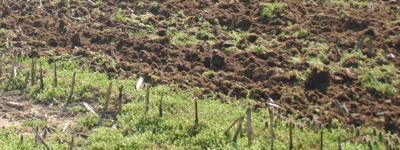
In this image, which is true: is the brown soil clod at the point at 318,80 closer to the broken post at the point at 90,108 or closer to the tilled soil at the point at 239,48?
the tilled soil at the point at 239,48

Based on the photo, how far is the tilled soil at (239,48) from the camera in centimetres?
1018

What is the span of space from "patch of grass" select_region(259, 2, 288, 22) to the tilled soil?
13cm

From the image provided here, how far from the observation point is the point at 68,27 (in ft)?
45.0

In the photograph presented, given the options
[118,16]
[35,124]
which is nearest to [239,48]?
[118,16]

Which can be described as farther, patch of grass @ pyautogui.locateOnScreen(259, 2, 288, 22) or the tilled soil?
patch of grass @ pyautogui.locateOnScreen(259, 2, 288, 22)

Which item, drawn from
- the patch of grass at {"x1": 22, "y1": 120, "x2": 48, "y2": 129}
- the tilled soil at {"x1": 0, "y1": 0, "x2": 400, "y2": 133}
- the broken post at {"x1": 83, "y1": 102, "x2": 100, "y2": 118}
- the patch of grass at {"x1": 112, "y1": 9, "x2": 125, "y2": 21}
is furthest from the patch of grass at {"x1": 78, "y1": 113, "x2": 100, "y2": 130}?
the patch of grass at {"x1": 112, "y1": 9, "x2": 125, "y2": 21}

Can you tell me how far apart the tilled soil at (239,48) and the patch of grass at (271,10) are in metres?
0.13

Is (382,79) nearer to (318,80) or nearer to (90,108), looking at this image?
(318,80)

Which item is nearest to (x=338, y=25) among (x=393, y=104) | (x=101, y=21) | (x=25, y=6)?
(x=393, y=104)

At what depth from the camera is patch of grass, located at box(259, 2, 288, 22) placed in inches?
535

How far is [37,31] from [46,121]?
4.09 metres

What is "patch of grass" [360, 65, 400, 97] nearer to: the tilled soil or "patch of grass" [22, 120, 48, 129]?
the tilled soil

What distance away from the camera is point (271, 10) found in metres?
13.8

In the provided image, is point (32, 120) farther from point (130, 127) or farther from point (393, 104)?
point (393, 104)
